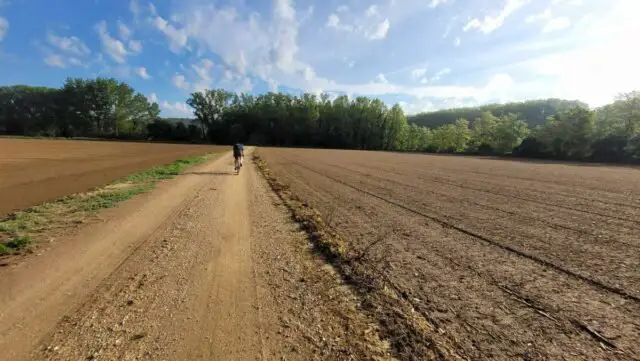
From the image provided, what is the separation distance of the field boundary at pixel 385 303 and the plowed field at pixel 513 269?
82mm

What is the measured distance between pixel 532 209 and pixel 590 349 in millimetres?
9656

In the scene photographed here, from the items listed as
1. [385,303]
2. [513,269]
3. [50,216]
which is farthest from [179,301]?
[50,216]

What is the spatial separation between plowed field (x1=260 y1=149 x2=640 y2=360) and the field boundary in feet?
0.27

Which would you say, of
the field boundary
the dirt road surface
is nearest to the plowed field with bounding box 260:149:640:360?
the field boundary

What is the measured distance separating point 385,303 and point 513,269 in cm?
304

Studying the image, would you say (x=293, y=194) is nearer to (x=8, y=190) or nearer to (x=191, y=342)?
(x=191, y=342)

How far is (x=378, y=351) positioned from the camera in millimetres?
3865

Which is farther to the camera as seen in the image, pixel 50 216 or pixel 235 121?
pixel 235 121

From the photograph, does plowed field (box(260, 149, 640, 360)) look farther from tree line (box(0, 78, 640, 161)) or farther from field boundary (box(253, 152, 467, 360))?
tree line (box(0, 78, 640, 161))

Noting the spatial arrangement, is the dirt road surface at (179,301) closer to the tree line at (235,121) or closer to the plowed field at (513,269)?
the plowed field at (513,269)

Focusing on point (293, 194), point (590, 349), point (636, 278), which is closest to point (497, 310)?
point (590, 349)

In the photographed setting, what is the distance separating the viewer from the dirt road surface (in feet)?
12.8

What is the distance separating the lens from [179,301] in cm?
502

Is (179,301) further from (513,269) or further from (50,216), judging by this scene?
(50,216)
